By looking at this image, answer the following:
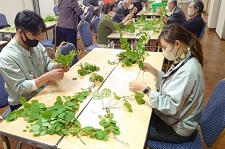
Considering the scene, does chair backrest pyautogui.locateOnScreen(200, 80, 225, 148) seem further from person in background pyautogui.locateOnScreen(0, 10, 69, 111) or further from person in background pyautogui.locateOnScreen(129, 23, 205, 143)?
person in background pyautogui.locateOnScreen(0, 10, 69, 111)

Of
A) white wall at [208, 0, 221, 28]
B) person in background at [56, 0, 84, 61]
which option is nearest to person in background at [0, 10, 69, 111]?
person in background at [56, 0, 84, 61]

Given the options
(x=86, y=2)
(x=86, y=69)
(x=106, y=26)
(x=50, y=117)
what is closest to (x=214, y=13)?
(x=86, y=2)

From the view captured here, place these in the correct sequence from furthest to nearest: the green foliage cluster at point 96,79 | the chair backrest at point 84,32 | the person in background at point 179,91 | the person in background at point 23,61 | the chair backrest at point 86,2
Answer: the chair backrest at point 86,2, the chair backrest at point 84,32, the green foliage cluster at point 96,79, the person in background at point 23,61, the person in background at point 179,91

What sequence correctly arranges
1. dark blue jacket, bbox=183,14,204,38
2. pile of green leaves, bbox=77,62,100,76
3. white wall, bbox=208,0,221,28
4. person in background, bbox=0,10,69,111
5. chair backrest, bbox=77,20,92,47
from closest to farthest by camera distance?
person in background, bbox=0,10,69,111
pile of green leaves, bbox=77,62,100,76
dark blue jacket, bbox=183,14,204,38
chair backrest, bbox=77,20,92,47
white wall, bbox=208,0,221,28

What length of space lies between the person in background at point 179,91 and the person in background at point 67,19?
2.63 m

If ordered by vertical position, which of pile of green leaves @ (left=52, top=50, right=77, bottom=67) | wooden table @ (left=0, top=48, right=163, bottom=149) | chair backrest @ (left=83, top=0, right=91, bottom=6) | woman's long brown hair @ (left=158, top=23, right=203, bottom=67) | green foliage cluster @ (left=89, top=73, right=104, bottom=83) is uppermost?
woman's long brown hair @ (left=158, top=23, right=203, bottom=67)

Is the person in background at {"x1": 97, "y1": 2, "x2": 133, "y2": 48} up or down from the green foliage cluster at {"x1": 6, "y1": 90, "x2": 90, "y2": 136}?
up

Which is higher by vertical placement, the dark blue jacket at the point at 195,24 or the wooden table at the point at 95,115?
the dark blue jacket at the point at 195,24

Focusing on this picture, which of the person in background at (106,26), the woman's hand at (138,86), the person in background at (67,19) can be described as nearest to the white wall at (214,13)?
the person in background at (106,26)

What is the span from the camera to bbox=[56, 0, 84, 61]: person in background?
12.0ft

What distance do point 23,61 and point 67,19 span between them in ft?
7.52

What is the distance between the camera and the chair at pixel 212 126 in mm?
1327

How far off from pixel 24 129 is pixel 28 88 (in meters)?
0.42

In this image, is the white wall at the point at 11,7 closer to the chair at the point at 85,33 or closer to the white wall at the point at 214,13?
the chair at the point at 85,33
